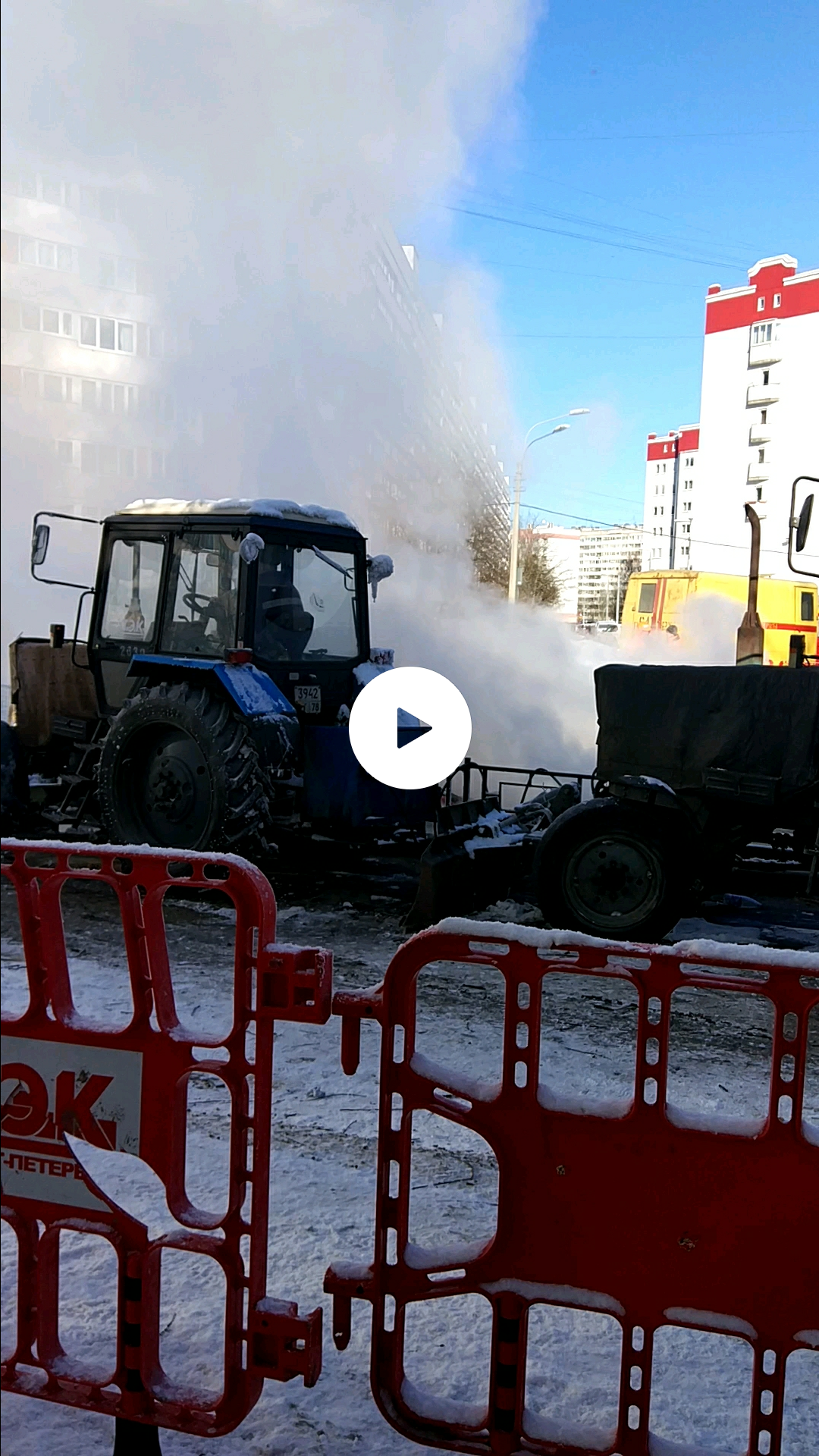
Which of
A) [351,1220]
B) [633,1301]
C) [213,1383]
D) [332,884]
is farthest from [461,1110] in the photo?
[332,884]

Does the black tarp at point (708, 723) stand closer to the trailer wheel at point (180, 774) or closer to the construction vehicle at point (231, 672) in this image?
the construction vehicle at point (231, 672)

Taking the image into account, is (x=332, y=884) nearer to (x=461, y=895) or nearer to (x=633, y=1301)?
(x=461, y=895)

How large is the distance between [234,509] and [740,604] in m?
2.67

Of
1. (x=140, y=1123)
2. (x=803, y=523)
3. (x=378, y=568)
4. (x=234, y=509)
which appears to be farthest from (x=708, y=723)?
(x=140, y=1123)

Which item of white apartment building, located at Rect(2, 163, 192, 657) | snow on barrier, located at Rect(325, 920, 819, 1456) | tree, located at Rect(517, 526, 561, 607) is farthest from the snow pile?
tree, located at Rect(517, 526, 561, 607)

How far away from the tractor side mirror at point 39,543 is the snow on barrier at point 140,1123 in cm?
333

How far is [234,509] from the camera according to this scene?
17.6ft

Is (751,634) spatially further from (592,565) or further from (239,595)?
(239,595)

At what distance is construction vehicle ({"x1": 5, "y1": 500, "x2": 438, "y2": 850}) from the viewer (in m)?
5.39

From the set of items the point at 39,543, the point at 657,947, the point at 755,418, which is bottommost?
the point at 657,947

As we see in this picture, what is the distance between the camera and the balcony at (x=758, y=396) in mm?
4965

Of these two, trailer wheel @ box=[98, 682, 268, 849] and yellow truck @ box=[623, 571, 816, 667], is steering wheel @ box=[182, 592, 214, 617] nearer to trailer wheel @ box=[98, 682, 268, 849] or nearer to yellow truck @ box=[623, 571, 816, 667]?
trailer wheel @ box=[98, 682, 268, 849]

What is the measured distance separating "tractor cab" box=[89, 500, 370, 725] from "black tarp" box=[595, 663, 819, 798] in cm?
149

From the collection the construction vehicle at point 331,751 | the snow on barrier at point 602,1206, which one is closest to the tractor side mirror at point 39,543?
the construction vehicle at point 331,751
